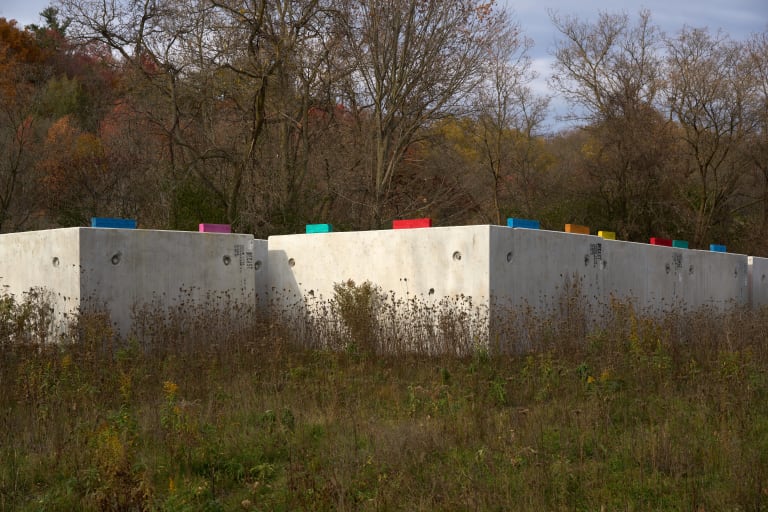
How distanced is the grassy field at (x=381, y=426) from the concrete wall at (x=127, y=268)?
1.28 m

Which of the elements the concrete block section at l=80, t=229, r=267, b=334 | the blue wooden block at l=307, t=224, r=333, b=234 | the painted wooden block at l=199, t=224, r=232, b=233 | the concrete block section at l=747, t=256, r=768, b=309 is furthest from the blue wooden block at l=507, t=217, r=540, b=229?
the concrete block section at l=747, t=256, r=768, b=309

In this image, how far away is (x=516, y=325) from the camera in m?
10.7

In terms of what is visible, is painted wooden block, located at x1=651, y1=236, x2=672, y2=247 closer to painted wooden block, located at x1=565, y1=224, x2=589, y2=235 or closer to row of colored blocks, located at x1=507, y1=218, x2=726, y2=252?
row of colored blocks, located at x1=507, y1=218, x2=726, y2=252

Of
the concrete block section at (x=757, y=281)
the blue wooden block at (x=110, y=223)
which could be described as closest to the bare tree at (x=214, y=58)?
the blue wooden block at (x=110, y=223)

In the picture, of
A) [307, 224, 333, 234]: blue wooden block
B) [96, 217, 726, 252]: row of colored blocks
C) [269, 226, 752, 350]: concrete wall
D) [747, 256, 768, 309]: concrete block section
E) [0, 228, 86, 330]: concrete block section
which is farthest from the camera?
[747, 256, 768, 309]: concrete block section

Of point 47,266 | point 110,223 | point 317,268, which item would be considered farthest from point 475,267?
point 47,266

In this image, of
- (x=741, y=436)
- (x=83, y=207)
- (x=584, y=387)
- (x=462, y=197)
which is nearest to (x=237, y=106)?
(x=83, y=207)

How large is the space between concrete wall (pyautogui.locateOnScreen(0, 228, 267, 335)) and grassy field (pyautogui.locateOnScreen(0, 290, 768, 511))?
50.6 inches

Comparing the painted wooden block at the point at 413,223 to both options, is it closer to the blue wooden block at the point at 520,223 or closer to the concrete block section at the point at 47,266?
the blue wooden block at the point at 520,223

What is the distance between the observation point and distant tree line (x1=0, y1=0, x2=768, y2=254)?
65.3ft

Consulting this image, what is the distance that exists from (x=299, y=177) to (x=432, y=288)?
11.3m

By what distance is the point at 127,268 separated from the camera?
1180 cm

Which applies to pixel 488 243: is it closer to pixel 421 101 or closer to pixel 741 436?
pixel 741 436

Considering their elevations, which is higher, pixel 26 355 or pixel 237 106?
pixel 237 106
